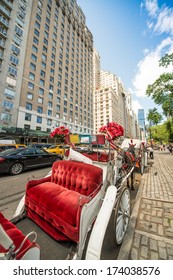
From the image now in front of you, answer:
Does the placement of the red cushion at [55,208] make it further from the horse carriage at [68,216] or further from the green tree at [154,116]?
the green tree at [154,116]

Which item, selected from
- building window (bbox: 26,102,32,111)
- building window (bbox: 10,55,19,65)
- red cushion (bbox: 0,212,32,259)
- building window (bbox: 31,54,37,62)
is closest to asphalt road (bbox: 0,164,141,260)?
red cushion (bbox: 0,212,32,259)

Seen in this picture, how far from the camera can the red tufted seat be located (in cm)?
171

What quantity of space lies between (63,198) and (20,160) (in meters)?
5.72

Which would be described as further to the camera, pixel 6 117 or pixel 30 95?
pixel 30 95

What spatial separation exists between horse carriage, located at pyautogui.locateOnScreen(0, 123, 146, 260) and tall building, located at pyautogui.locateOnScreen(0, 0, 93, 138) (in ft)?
79.1

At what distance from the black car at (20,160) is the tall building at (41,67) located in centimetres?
1849

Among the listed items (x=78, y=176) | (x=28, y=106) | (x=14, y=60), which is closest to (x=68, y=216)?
(x=78, y=176)

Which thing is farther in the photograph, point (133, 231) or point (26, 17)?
point (26, 17)

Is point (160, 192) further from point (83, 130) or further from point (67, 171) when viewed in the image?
point (83, 130)

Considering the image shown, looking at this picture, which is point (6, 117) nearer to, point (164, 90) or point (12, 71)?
point (12, 71)

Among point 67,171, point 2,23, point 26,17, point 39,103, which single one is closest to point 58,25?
point 26,17

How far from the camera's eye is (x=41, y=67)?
28234 mm
